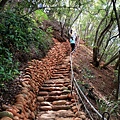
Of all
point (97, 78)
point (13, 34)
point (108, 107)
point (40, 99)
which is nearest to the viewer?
point (108, 107)

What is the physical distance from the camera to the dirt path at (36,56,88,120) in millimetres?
5037

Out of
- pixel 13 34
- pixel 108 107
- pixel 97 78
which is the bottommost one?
pixel 108 107

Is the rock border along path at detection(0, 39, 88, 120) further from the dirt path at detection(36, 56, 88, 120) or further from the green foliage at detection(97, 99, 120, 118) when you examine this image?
the green foliage at detection(97, 99, 120, 118)

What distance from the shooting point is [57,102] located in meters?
5.75

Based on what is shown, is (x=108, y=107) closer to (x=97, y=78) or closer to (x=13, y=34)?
(x=13, y=34)

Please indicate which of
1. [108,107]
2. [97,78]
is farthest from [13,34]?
[97,78]

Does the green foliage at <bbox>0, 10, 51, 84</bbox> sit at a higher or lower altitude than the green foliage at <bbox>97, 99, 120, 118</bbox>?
higher

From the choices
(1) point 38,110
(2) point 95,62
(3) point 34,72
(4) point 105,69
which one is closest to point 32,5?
(3) point 34,72

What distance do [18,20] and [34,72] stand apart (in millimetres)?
1650

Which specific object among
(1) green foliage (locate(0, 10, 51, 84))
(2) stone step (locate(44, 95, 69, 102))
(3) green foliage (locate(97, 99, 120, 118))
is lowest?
(3) green foliage (locate(97, 99, 120, 118))

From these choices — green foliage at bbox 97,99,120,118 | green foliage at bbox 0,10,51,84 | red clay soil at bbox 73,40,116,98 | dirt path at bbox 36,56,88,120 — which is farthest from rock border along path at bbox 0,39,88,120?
red clay soil at bbox 73,40,116,98

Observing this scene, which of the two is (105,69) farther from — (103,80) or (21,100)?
(21,100)

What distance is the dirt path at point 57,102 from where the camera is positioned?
504 centimetres

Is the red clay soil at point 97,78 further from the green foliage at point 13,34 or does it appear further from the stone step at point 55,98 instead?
the green foliage at point 13,34
